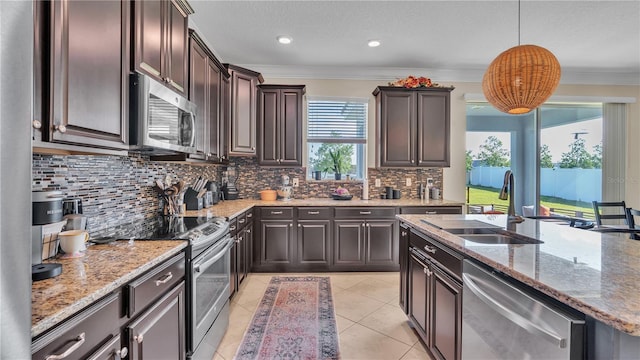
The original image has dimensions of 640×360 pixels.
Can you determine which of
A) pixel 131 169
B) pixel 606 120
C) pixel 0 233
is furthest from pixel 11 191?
pixel 606 120

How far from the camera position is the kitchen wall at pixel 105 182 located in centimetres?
149

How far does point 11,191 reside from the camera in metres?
0.58

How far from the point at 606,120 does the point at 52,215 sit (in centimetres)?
664

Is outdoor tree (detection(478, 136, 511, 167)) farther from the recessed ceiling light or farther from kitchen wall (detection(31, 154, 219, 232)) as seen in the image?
kitchen wall (detection(31, 154, 219, 232))

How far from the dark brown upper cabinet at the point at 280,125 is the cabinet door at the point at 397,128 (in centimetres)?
116

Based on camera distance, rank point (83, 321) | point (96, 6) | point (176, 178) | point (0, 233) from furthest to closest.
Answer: point (176, 178) → point (96, 6) → point (83, 321) → point (0, 233)

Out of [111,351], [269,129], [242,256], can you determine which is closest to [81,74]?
[111,351]

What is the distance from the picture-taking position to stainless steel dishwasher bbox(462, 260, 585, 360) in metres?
0.88

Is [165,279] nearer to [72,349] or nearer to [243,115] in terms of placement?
[72,349]

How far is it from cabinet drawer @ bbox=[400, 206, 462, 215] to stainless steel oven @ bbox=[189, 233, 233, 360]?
2.29 metres

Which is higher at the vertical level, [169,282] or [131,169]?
[131,169]

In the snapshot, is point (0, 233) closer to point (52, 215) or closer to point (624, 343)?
point (52, 215)

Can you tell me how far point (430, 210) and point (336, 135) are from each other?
174 cm

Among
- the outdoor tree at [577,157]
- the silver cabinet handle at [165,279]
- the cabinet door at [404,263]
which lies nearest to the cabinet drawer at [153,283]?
the silver cabinet handle at [165,279]
